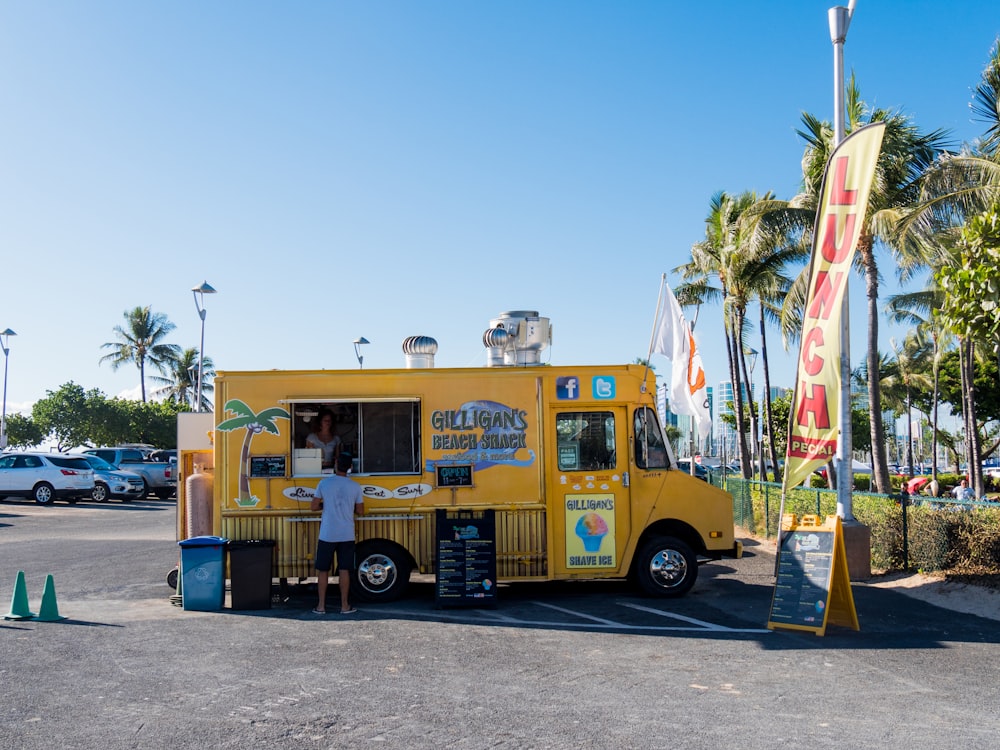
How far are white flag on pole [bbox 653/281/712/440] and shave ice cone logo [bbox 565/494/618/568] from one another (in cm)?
200

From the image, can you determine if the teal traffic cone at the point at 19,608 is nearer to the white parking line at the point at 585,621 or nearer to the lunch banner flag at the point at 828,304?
the white parking line at the point at 585,621

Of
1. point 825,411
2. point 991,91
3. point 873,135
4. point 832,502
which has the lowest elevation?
point 832,502

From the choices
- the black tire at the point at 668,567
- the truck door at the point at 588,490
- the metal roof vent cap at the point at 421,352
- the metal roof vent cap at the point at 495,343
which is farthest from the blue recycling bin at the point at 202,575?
the black tire at the point at 668,567

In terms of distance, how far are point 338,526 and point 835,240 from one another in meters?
6.12

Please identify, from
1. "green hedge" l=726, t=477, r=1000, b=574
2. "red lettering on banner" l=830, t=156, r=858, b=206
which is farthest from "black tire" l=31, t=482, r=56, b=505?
"red lettering on banner" l=830, t=156, r=858, b=206

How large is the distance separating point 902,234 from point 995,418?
30.6 m

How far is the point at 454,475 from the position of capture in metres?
10.7

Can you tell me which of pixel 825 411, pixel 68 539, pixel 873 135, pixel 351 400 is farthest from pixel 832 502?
pixel 68 539

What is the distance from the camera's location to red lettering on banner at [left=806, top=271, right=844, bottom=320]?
9453 mm

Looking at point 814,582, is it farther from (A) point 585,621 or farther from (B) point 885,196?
(B) point 885,196

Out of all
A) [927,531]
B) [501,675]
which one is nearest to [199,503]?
[501,675]

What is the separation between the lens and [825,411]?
9.42 metres

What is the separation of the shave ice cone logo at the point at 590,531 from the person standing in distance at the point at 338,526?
2.53 metres

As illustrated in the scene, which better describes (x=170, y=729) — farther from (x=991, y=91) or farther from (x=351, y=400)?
(x=991, y=91)
